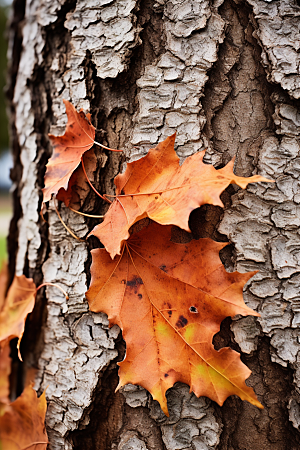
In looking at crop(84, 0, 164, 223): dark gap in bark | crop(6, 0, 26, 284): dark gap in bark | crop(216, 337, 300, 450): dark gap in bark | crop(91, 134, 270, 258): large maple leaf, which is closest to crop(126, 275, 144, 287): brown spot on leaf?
crop(91, 134, 270, 258): large maple leaf

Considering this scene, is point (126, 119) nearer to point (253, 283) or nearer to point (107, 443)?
point (253, 283)

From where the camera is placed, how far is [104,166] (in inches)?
34.8

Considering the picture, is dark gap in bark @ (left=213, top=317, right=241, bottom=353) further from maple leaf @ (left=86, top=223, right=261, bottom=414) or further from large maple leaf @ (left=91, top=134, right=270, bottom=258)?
large maple leaf @ (left=91, top=134, right=270, bottom=258)

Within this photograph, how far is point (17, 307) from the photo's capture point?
100cm

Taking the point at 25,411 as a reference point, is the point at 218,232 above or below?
above

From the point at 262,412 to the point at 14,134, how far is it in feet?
4.13

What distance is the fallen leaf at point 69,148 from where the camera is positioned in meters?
0.82

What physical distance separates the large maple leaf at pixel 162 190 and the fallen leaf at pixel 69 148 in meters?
0.16

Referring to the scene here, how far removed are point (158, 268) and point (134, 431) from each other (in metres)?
0.46

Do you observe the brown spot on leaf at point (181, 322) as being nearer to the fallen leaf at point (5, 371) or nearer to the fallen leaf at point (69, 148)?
the fallen leaf at point (69, 148)

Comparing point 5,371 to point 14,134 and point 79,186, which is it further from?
point 14,134

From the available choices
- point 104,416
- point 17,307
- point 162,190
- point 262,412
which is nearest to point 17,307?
point 17,307

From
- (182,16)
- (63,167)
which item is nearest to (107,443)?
(63,167)

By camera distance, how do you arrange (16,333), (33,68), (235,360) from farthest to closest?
(33,68) → (16,333) → (235,360)
